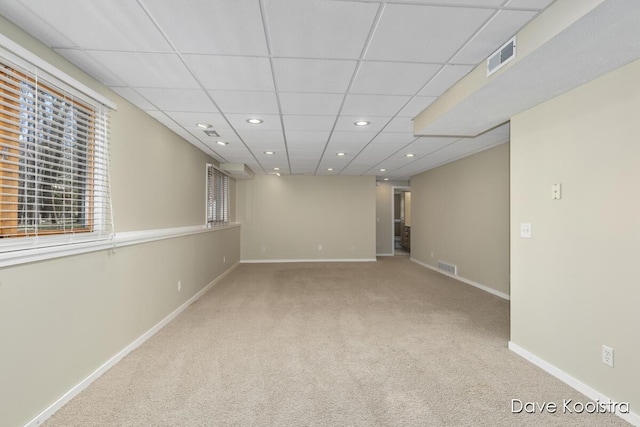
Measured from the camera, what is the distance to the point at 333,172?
7.27 meters

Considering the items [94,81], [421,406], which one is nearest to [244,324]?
[421,406]

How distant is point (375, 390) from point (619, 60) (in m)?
2.64

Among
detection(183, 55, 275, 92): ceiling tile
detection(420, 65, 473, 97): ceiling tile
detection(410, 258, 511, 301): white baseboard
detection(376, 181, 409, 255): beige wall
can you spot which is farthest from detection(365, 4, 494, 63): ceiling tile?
detection(376, 181, 409, 255): beige wall

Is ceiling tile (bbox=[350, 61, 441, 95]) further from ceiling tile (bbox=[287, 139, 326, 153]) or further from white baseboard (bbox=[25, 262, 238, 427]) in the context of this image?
white baseboard (bbox=[25, 262, 238, 427])

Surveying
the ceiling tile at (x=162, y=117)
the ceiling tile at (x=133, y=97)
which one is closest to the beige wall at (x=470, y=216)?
the ceiling tile at (x=162, y=117)

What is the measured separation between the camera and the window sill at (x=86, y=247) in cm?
158

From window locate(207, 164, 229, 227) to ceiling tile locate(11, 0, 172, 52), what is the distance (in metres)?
3.35

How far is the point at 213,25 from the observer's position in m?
1.67

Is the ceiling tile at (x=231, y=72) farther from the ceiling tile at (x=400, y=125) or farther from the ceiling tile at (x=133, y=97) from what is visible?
the ceiling tile at (x=400, y=125)

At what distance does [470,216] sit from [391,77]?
154 inches

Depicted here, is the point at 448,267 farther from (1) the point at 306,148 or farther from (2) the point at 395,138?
(1) the point at 306,148

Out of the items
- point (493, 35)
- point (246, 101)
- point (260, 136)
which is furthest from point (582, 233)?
point (260, 136)

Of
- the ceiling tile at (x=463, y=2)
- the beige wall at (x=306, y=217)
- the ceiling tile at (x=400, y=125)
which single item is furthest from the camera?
the beige wall at (x=306, y=217)

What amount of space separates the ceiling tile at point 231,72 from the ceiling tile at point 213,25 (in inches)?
3.4
